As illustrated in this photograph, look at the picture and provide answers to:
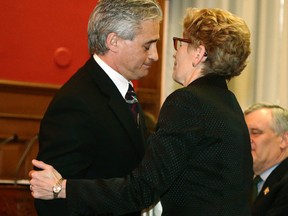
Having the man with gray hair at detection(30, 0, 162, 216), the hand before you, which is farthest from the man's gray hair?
the hand

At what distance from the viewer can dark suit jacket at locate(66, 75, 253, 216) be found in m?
2.05

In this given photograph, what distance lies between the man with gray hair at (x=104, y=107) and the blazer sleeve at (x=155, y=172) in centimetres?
8

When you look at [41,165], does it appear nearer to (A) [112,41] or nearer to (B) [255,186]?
(A) [112,41]

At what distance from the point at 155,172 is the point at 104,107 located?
0.44 metres

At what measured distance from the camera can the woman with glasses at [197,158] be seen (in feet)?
6.74

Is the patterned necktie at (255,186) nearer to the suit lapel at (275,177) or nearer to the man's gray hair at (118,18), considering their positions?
the suit lapel at (275,177)

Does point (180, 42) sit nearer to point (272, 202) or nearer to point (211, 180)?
point (211, 180)

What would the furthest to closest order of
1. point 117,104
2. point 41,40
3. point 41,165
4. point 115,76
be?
point 41,40, point 115,76, point 117,104, point 41,165

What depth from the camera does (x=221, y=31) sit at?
223 centimetres

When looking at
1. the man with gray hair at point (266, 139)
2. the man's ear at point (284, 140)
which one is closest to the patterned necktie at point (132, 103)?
the man with gray hair at point (266, 139)

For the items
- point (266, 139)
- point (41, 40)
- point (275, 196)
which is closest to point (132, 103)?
point (275, 196)

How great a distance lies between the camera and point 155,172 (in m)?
2.05

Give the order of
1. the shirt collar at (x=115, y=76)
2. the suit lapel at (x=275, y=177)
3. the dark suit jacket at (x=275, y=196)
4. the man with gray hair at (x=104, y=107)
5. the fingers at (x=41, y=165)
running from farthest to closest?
the suit lapel at (x=275, y=177) → the dark suit jacket at (x=275, y=196) → the shirt collar at (x=115, y=76) → the man with gray hair at (x=104, y=107) → the fingers at (x=41, y=165)

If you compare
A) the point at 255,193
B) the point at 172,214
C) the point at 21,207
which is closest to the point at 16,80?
the point at 21,207
